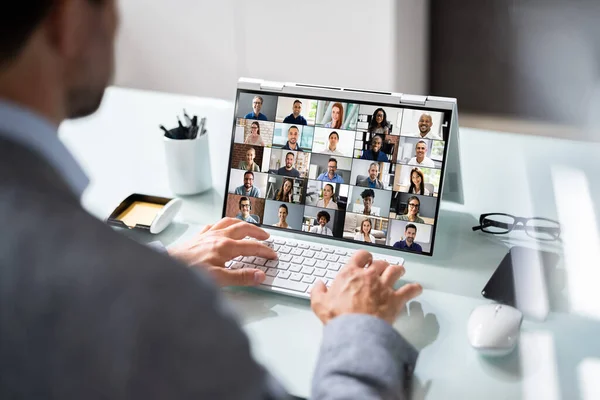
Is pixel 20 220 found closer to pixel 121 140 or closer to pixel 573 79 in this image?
pixel 121 140

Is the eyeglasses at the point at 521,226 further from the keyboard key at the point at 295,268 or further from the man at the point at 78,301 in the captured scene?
the man at the point at 78,301

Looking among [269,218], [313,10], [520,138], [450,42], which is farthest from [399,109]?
[450,42]

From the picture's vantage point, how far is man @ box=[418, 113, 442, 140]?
1.18m

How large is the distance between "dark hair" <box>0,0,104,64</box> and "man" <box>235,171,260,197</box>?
29.8 inches

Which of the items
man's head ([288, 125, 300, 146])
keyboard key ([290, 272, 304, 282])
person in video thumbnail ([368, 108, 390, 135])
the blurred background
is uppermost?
the blurred background

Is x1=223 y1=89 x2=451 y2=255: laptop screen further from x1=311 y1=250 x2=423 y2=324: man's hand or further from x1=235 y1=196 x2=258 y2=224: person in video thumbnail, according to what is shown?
x1=311 y1=250 x2=423 y2=324: man's hand

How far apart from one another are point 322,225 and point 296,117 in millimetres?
211

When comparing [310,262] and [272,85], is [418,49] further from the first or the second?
[310,262]

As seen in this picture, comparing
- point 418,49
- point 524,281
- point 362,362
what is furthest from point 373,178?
point 418,49

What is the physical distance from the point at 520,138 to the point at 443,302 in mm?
691

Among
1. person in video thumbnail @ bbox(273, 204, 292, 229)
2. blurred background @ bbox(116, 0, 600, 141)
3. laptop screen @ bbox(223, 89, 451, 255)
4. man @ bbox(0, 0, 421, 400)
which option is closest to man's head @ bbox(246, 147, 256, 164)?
laptop screen @ bbox(223, 89, 451, 255)

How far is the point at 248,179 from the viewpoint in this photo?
4.18ft

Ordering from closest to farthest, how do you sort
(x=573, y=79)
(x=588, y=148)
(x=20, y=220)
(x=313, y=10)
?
(x=20, y=220) < (x=588, y=148) < (x=313, y=10) < (x=573, y=79)

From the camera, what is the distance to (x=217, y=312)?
464mm
